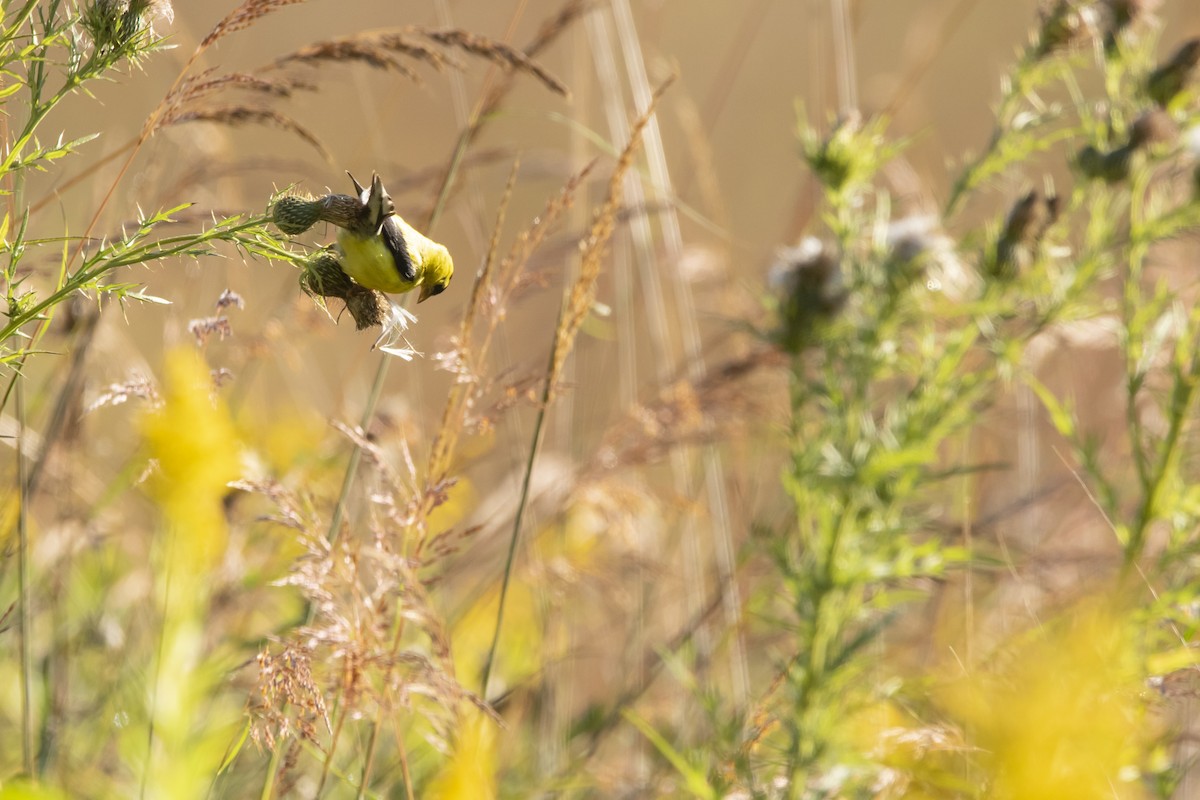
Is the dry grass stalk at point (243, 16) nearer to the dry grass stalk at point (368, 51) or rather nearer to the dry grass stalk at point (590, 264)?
the dry grass stalk at point (368, 51)

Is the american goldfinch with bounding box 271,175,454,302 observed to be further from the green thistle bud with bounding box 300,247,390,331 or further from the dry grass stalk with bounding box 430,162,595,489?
the dry grass stalk with bounding box 430,162,595,489

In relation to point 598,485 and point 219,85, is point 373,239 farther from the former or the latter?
point 598,485

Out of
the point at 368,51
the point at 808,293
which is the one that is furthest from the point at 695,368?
the point at 368,51

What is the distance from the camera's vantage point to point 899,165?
109 inches

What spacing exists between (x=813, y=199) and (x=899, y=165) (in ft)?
1.15

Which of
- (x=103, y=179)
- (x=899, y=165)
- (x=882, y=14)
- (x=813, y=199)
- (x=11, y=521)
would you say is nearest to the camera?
(x=11, y=521)

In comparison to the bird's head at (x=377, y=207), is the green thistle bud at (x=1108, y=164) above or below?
above

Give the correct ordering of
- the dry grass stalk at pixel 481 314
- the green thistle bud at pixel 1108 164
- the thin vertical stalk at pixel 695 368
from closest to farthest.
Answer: the dry grass stalk at pixel 481 314
the green thistle bud at pixel 1108 164
the thin vertical stalk at pixel 695 368

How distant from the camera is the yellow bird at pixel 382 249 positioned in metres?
0.74

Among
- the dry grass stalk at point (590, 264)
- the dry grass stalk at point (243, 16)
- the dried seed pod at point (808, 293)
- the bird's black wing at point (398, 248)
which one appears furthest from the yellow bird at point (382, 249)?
the dried seed pod at point (808, 293)

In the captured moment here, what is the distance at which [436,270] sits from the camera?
77 cm

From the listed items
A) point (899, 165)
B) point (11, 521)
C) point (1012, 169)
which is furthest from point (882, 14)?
point (11, 521)

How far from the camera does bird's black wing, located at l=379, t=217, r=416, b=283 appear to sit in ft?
2.41

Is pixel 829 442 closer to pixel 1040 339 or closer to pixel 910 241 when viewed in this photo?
pixel 910 241
